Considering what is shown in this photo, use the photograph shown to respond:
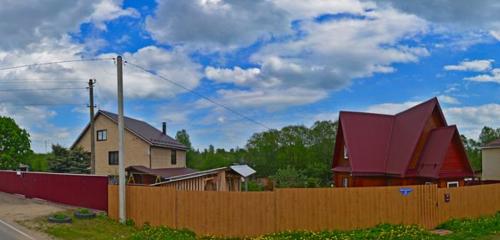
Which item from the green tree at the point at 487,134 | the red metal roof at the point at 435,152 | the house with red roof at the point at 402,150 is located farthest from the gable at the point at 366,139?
the green tree at the point at 487,134

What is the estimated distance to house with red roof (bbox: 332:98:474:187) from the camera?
2630 cm

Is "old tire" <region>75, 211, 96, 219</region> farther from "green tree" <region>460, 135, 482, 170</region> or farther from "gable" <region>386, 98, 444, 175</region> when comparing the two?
"green tree" <region>460, 135, 482, 170</region>

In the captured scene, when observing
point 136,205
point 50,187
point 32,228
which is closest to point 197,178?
point 50,187

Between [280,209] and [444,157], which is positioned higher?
[444,157]

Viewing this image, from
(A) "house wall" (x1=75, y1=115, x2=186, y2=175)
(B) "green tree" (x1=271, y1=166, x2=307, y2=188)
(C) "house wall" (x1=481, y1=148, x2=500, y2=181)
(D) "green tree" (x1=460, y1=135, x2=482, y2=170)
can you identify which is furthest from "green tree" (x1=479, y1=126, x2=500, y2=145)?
(A) "house wall" (x1=75, y1=115, x2=186, y2=175)

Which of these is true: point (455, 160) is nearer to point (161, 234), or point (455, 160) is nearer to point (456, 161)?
point (456, 161)

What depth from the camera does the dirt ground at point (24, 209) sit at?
59.2ft

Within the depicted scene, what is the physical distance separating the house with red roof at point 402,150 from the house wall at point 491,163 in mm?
17676

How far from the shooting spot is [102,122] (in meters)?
44.0

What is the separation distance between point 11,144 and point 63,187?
97.5 feet

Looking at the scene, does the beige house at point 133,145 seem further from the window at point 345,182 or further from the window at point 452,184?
the window at point 452,184

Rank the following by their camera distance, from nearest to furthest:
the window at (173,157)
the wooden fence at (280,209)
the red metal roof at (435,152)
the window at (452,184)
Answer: the wooden fence at (280,209) → the red metal roof at (435,152) → the window at (452,184) → the window at (173,157)

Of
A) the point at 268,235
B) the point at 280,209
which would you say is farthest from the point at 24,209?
the point at 280,209

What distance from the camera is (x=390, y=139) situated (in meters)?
29.3
